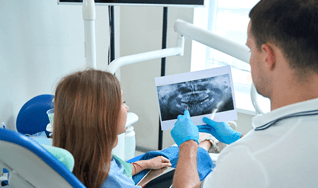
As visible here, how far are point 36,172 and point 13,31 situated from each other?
3.38ft

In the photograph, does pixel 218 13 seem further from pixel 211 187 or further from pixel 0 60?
pixel 211 187

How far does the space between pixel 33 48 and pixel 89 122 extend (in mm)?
870

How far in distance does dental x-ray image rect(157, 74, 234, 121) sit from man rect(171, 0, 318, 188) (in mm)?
507

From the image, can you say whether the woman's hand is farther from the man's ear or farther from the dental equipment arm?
the man's ear

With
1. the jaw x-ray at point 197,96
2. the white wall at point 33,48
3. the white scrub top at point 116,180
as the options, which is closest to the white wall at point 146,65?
the white wall at point 33,48

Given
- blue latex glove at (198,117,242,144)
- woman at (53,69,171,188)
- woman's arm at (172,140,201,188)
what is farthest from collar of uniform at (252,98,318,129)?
blue latex glove at (198,117,242,144)

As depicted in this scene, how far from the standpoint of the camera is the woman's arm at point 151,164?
4.03 feet

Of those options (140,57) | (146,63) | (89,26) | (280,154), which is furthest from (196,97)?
(146,63)

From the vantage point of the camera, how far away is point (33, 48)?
1.52 metres

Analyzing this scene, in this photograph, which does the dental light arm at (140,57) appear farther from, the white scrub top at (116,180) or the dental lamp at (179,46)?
the white scrub top at (116,180)

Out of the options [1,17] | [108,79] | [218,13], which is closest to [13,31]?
[1,17]

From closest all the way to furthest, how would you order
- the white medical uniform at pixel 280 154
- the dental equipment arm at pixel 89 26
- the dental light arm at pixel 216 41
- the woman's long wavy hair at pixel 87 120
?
the white medical uniform at pixel 280 154 → the woman's long wavy hair at pixel 87 120 → the dental equipment arm at pixel 89 26 → the dental light arm at pixel 216 41

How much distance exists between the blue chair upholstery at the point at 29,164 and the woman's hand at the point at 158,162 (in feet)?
2.24

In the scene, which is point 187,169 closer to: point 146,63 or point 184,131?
point 184,131
